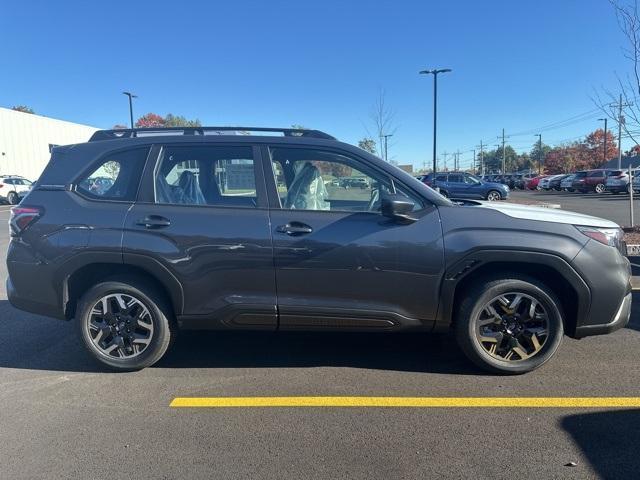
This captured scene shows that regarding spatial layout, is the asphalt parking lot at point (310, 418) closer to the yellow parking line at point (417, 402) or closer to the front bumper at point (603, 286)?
the yellow parking line at point (417, 402)

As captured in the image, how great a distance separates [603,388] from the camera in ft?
11.9

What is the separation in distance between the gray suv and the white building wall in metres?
35.8

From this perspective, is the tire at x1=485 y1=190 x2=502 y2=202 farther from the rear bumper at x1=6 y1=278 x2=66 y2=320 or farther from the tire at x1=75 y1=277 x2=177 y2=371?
the rear bumper at x1=6 y1=278 x2=66 y2=320

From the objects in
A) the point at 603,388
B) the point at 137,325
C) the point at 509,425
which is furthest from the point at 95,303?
the point at 603,388

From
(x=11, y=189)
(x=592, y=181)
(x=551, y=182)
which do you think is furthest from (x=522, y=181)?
(x=11, y=189)

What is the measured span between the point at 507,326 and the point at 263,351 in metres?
2.13

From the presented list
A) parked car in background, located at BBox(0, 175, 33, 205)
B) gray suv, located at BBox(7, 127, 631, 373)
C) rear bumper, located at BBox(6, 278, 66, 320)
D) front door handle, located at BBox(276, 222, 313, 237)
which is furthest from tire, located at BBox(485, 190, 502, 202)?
rear bumper, located at BBox(6, 278, 66, 320)

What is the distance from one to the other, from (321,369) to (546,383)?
1.77 m

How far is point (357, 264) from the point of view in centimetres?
365

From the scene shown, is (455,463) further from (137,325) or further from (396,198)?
(137,325)

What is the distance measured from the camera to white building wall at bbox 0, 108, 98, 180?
3675 cm

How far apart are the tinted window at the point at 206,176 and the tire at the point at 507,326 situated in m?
1.89

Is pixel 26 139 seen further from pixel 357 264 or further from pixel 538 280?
pixel 538 280

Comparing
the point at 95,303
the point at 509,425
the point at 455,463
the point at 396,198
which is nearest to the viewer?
the point at 455,463
